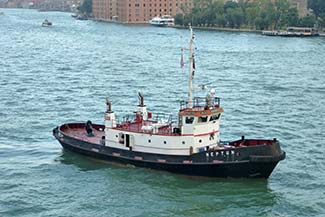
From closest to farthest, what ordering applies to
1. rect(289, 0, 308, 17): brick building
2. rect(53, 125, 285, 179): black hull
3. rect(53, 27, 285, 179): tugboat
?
1. rect(53, 125, 285, 179): black hull
2. rect(53, 27, 285, 179): tugboat
3. rect(289, 0, 308, 17): brick building

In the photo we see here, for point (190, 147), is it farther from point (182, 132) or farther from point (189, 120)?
point (189, 120)

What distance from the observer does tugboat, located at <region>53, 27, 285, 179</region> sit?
102 ft

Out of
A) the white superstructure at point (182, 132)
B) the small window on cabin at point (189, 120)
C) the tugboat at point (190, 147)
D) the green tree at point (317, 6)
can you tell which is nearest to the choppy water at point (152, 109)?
the tugboat at point (190, 147)

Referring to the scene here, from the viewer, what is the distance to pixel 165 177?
3216cm

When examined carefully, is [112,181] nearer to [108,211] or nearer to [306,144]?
[108,211]

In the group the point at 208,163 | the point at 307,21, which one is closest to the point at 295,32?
the point at 307,21

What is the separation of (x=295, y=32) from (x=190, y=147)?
122m

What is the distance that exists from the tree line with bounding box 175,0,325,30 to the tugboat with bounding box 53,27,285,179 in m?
127

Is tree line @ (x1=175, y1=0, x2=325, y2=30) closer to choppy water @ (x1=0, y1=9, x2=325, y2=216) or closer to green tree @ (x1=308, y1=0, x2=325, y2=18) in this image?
green tree @ (x1=308, y1=0, x2=325, y2=18)

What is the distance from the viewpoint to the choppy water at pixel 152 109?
29.3 m

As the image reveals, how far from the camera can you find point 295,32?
148500mm

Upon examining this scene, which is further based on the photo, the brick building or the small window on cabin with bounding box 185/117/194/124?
the brick building

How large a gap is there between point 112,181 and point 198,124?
5369 mm

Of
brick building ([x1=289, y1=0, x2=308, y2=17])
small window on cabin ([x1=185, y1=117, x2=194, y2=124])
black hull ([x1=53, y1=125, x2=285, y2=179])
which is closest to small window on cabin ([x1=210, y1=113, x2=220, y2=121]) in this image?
small window on cabin ([x1=185, y1=117, x2=194, y2=124])
